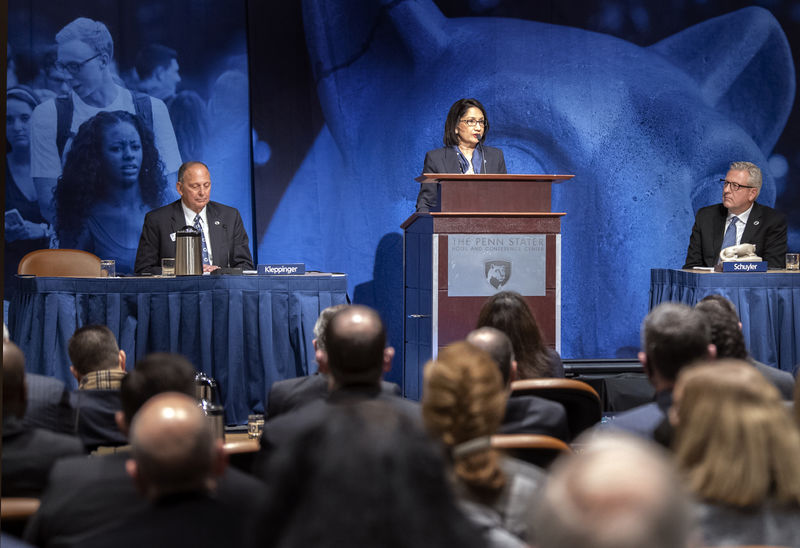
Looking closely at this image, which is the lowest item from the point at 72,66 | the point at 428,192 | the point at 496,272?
the point at 496,272

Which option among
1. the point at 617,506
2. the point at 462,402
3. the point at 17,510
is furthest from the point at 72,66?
the point at 617,506

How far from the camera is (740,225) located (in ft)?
21.8

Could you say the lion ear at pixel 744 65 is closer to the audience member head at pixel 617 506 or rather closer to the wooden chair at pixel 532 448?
the wooden chair at pixel 532 448

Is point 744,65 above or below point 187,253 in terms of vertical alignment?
above

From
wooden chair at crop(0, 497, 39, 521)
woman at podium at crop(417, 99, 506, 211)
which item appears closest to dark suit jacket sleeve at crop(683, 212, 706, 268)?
woman at podium at crop(417, 99, 506, 211)

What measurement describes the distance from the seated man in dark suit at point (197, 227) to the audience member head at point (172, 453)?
4.42m

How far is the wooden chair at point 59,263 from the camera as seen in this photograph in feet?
19.5

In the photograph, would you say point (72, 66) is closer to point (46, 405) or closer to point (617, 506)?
point (46, 405)

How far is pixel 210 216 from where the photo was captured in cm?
Result: 631

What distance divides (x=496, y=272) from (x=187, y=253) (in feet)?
5.97

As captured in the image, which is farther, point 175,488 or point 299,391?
point 299,391

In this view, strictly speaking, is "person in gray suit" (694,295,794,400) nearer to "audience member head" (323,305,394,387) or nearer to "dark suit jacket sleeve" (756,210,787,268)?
"audience member head" (323,305,394,387)

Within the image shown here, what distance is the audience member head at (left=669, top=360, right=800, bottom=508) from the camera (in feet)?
5.62

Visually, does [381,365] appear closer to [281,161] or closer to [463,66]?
[281,161]
